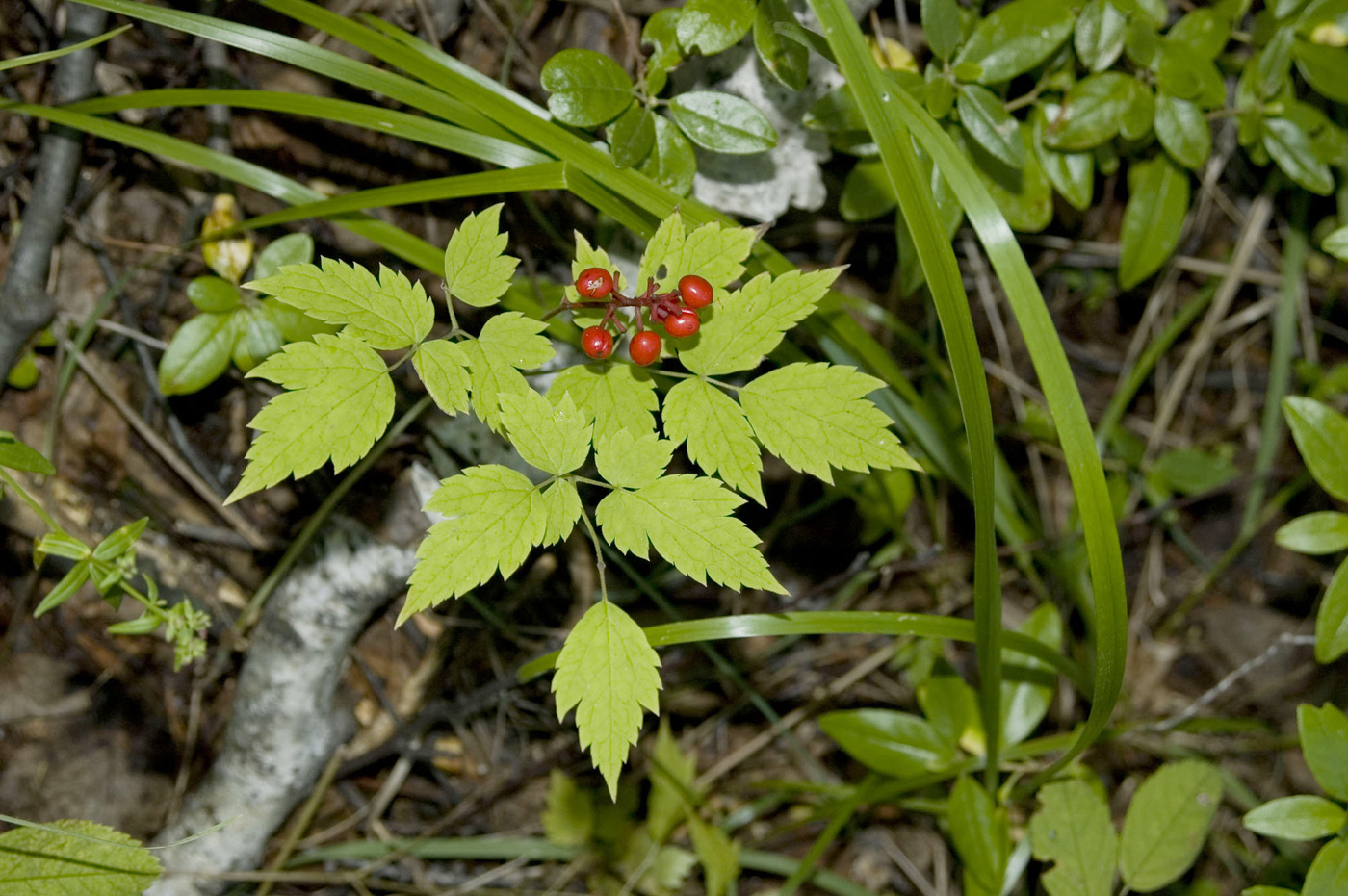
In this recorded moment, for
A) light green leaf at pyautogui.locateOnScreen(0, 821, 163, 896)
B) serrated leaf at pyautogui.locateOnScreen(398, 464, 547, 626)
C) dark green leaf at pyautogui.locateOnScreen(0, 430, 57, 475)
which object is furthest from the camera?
light green leaf at pyautogui.locateOnScreen(0, 821, 163, 896)

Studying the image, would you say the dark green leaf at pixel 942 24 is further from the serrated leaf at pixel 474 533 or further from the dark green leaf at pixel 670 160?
the serrated leaf at pixel 474 533

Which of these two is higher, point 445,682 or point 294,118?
point 294,118

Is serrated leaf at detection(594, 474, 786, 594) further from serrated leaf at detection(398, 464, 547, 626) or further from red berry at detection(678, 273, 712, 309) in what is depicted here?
red berry at detection(678, 273, 712, 309)

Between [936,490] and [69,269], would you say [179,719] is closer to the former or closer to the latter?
[69,269]

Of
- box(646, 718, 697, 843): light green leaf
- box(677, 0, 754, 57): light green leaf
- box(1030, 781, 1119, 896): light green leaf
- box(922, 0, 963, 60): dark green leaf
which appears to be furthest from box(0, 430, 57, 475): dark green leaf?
box(1030, 781, 1119, 896): light green leaf

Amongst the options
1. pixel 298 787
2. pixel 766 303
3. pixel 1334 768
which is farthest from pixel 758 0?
pixel 298 787

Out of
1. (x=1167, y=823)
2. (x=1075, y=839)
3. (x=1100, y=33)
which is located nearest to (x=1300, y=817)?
(x=1167, y=823)

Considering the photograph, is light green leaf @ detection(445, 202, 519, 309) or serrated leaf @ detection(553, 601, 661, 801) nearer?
serrated leaf @ detection(553, 601, 661, 801)
